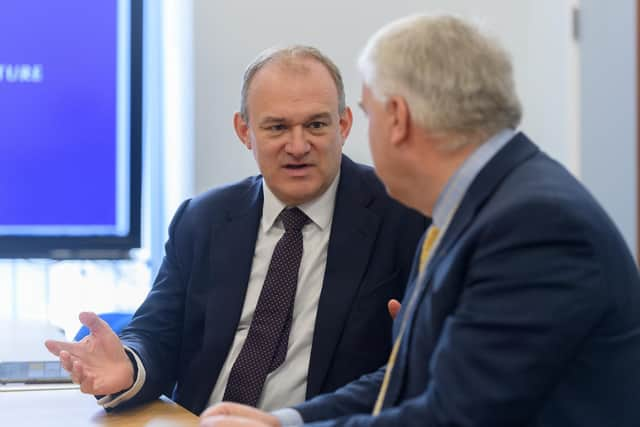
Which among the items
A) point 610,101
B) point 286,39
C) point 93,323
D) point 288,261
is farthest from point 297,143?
point 610,101

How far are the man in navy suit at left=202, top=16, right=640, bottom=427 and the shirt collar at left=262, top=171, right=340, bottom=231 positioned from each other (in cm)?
68

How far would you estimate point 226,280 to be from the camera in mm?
2234

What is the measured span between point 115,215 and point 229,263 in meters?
0.90

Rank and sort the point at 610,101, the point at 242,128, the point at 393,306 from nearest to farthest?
1. the point at 393,306
2. the point at 242,128
3. the point at 610,101

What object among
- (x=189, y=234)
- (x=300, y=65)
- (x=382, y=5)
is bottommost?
(x=189, y=234)

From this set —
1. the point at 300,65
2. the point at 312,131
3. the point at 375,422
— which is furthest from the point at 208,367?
the point at 375,422

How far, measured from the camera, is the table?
6.11 ft

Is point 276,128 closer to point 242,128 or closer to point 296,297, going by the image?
point 242,128

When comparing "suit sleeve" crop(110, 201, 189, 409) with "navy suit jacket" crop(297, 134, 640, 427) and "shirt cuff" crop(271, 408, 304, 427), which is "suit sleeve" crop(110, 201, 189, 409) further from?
"navy suit jacket" crop(297, 134, 640, 427)

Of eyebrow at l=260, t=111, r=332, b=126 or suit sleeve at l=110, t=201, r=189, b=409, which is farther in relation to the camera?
eyebrow at l=260, t=111, r=332, b=126

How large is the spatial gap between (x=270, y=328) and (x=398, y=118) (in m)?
0.85

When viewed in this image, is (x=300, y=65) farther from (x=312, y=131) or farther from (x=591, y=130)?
(x=591, y=130)

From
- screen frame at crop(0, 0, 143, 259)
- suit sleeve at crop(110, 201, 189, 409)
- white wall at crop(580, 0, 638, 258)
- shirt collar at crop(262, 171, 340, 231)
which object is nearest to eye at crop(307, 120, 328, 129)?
shirt collar at crop(262, 171, 340, 231)

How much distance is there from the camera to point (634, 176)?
135 inches
